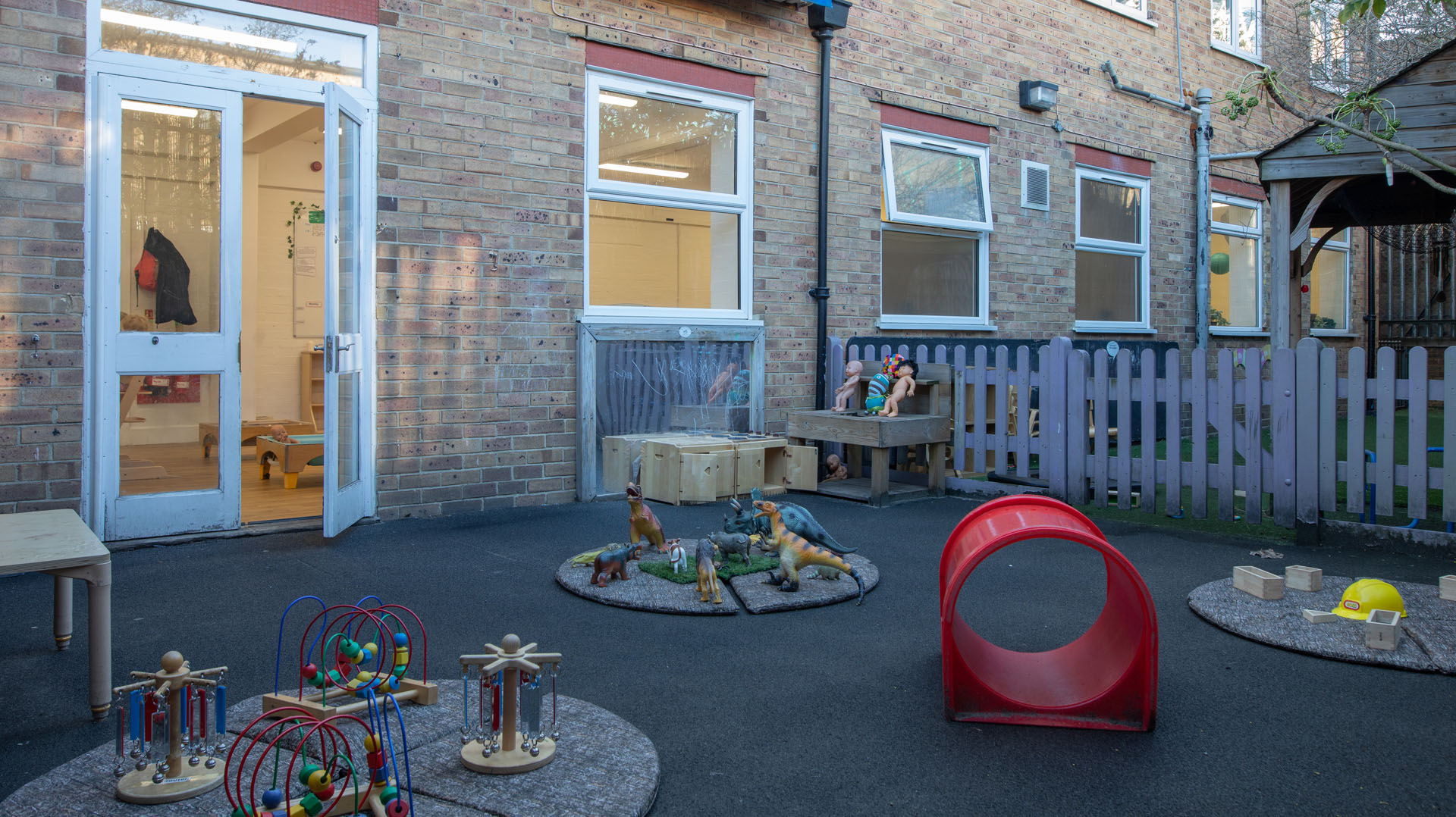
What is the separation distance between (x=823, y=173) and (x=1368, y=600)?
212 inches

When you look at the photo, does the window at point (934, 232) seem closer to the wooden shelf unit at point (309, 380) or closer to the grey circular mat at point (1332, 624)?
the grey circular mat at point (1332, 624)

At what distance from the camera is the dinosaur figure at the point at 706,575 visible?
166 inches

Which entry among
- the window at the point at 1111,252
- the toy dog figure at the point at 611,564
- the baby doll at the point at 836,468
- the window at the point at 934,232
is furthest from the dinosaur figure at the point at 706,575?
the window at the point at 1111,252

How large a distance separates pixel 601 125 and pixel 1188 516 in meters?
4.86

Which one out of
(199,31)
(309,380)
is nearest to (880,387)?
(199,31)

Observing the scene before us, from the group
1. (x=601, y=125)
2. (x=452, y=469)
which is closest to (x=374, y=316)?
(x=452, y=469)

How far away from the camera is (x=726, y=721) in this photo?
300 centimetres

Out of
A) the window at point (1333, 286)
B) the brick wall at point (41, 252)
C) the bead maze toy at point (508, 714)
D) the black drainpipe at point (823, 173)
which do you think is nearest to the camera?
the bead maze toy at point (508, 714)

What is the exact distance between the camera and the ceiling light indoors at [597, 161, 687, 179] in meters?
7.11

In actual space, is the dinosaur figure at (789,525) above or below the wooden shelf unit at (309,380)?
below

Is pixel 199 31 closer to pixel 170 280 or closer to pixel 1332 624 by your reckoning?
pixel 170 280

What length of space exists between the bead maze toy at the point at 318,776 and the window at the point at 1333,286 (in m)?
15.3

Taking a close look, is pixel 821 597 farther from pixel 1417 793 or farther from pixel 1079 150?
pixel 1079 150

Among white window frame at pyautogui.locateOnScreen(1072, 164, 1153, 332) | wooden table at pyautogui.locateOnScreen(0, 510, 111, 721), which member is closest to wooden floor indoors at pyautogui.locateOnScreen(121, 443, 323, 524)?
wooden table at pyautogui.locateOnScreen(0, 510, 111, 721)
